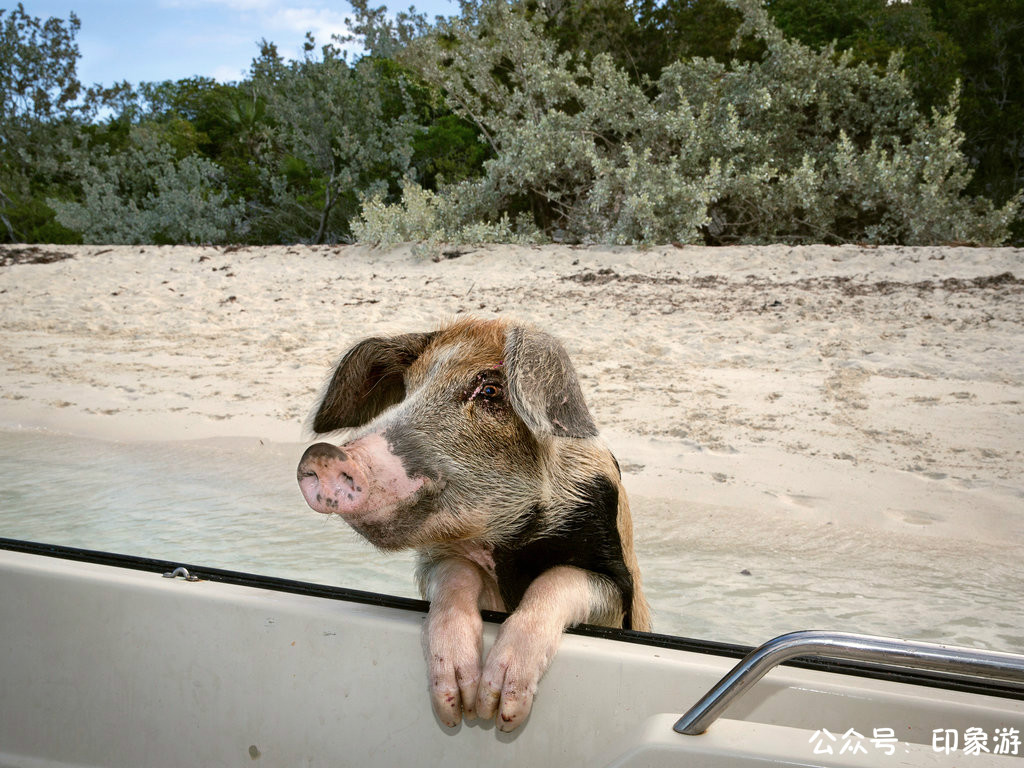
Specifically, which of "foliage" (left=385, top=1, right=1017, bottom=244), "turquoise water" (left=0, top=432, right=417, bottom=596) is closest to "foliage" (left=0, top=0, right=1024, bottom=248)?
"foliage" (left=385, top=1, right=1017, bottom=244)

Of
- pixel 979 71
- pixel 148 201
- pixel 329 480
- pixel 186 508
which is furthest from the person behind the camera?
pixel 148 201

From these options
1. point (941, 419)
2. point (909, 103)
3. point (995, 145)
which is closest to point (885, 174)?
point (909, 103)

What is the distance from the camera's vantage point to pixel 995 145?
29.0ft

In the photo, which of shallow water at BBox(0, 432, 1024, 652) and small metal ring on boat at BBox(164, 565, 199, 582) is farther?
shallow water at BBox(0, 432, 1024, 652)

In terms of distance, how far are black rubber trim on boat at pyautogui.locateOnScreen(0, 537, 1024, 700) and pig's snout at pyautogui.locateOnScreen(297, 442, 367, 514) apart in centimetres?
32

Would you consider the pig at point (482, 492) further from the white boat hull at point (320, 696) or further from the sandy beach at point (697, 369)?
the sandy beach at point (697, 369)

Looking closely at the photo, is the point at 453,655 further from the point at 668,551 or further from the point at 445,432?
the point at 668,551

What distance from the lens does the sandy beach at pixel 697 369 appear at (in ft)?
9.63

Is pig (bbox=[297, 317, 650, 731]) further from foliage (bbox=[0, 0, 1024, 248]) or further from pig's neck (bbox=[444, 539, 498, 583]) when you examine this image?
foliage (bbox=[0, 0, 1024, 248])

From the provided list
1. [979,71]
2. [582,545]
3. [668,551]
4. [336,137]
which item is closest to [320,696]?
[582,545]

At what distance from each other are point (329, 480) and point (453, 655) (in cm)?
36

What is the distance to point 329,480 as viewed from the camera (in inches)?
45.7

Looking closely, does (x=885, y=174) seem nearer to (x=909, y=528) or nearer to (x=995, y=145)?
(x=995, y=145)

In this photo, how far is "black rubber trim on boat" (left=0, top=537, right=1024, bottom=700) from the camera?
1.16m
